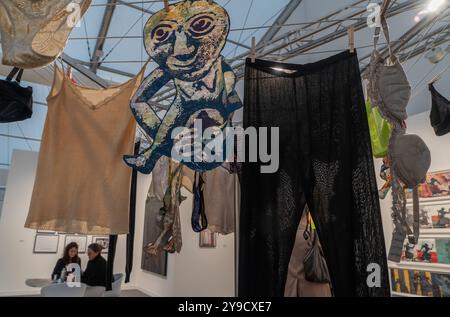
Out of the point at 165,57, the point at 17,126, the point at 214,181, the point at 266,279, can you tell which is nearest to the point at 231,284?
the point at 214,181

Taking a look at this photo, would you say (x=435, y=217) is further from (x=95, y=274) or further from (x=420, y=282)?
(x=95, y=274)

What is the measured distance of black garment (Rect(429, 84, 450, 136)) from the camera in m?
3.06

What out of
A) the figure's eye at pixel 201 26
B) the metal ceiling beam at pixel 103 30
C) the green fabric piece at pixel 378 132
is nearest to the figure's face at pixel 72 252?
the metal ceiling beam at pixel 103 30

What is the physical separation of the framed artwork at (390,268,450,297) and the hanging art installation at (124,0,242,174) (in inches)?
130

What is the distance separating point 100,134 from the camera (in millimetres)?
1525

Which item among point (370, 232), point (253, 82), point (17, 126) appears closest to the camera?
point (370, 232)

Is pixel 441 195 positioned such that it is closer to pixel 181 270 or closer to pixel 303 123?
pixel 303 123

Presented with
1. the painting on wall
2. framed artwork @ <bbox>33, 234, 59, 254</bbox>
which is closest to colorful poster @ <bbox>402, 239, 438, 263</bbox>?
the painting on wall

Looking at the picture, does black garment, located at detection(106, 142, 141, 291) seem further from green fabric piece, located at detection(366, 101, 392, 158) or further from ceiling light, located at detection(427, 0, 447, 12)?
ceiling light, located at detection(427, 0, 447, 12)

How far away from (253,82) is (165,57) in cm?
50

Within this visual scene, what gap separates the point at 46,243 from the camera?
630 centimetres

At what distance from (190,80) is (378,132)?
1649mm

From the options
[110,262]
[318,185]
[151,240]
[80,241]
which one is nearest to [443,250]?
[318,185]

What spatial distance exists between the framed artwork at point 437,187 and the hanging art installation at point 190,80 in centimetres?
314
